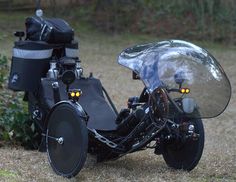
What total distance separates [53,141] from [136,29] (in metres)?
12.7

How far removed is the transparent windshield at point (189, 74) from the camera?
17.1 ft

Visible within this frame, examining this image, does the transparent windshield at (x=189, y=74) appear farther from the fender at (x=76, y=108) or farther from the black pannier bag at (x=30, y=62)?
the black pannier bag at (x=30, y=62)

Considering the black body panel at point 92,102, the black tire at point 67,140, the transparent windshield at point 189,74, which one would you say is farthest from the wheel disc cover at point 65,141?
the transparent windshield at point 189,74

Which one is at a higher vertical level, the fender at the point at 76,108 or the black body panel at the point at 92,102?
the fender at the point at 76,108

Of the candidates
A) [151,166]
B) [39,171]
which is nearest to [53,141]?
[39,171]

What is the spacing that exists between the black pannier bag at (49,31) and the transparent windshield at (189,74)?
1303 mm

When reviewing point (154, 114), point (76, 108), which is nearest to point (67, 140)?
point (76, 108)

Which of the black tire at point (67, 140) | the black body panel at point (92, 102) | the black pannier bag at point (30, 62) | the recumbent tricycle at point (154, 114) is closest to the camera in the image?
the black tire at point (67, 140)

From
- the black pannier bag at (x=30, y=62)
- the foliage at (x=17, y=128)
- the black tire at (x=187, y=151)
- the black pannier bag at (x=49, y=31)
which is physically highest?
the black pannier bag at (x=49, y=31)

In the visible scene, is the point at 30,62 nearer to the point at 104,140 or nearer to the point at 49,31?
the point at 49,31

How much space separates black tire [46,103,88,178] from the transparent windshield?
63 centimetres

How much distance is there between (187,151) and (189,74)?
2.36 feet

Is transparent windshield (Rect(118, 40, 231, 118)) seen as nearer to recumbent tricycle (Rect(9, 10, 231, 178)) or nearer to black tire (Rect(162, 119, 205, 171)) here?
recumbent tricycle (Rect(9, 10, 231, 178))

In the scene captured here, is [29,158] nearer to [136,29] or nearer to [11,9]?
[136,29]
